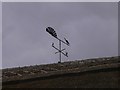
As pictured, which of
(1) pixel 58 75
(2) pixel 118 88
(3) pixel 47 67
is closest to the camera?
(2) pixel 118 88

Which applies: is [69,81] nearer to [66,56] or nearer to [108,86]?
[108,86]

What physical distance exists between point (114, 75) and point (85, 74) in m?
1.10

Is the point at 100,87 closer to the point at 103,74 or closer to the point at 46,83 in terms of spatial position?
the point at 103,74

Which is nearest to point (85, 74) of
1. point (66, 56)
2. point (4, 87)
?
point (4, 87)

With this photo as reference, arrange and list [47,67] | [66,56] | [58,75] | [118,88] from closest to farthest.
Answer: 1. [118,88]
2. [58,75]
3. [47,67]
4. [66,56]

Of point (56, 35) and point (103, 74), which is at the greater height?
point (56, 35)

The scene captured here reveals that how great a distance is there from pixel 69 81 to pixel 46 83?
868 mm

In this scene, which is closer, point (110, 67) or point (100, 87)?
point (100, 87)

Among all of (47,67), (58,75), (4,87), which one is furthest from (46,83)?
(47,67)

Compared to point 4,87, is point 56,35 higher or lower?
higher

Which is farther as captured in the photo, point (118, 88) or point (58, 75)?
point (58, 75)

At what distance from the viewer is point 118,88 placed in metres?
14.8

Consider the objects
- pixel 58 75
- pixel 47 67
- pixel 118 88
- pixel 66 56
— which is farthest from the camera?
pixel 66 56

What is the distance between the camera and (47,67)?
19516 millimetres
